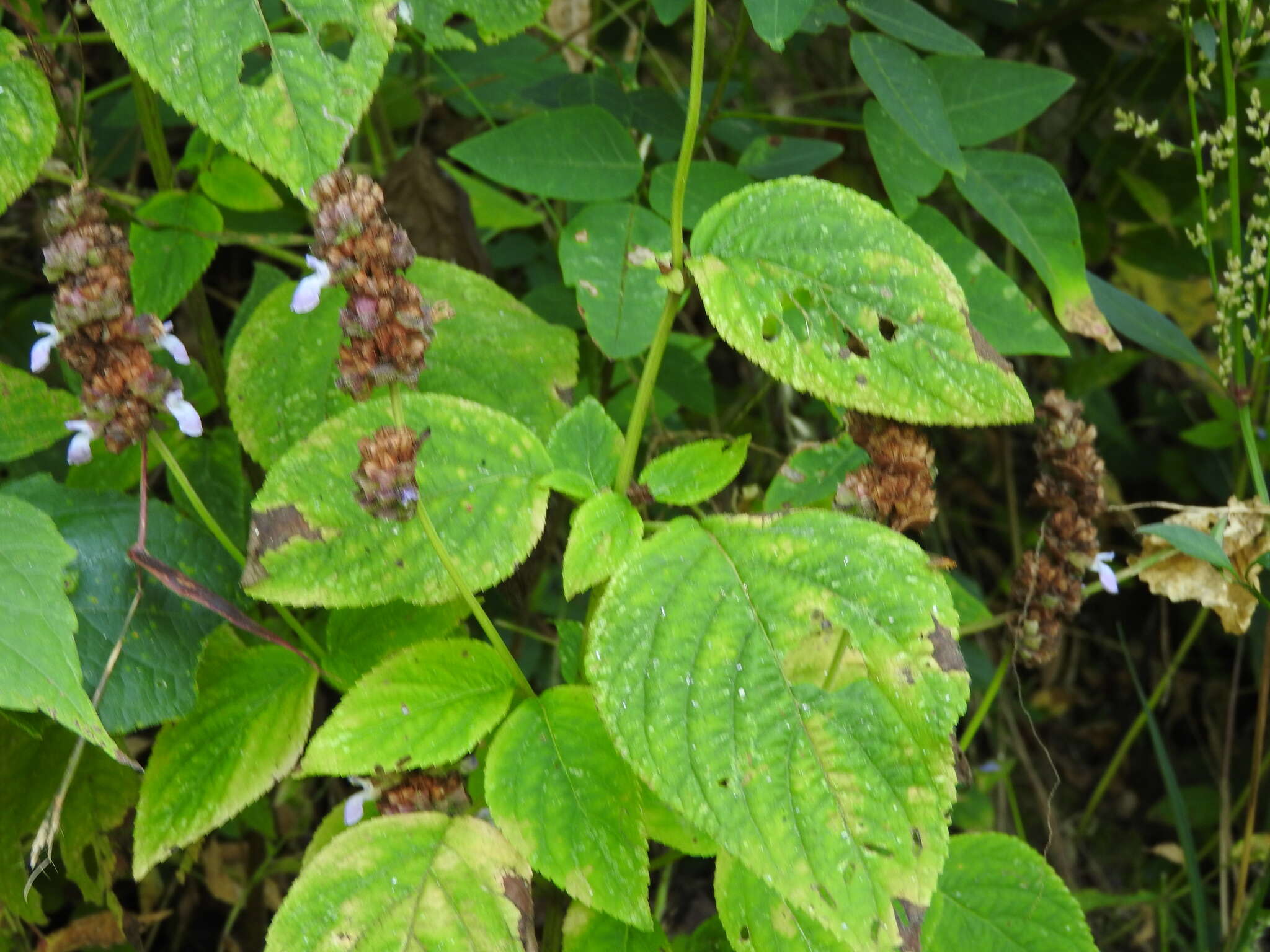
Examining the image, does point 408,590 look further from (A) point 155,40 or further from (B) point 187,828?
(A) point 155,40

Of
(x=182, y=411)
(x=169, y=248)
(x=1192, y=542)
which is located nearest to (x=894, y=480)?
(x=1192, y=542)

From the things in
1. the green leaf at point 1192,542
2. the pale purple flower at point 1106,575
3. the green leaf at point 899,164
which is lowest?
the pale purple flower at point 1106,575

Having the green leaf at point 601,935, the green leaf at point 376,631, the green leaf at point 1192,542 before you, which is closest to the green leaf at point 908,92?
the green leaf at point 1192,542

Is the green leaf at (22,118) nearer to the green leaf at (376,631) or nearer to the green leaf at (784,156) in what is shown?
the green leaf at (376,631)

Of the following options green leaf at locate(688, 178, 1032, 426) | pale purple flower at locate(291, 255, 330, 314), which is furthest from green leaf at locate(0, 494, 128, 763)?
green leaf at locate(688, 178, 1032, 426)

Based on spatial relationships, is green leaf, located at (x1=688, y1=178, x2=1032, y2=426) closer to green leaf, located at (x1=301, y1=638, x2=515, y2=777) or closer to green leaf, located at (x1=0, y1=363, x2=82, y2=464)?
green leaf, located at (x1=301, y1=638, x2=515, y2=777)

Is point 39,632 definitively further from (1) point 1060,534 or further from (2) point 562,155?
(1) point 1060,534

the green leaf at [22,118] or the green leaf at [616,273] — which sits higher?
the green leaf at [22,118]
